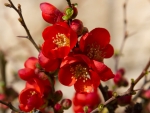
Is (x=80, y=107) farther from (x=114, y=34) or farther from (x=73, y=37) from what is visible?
(x=114, y=34)

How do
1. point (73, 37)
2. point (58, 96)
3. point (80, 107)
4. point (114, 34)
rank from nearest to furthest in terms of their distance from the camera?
point (73, 37), point (58, 96), point (80, 107), point (114, 34)

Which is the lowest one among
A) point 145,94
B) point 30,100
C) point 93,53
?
point 145,94

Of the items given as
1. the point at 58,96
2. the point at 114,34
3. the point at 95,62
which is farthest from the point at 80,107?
the point at 114,34

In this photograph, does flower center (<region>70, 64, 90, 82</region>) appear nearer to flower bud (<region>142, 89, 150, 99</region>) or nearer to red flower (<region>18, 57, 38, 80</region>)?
red flower (<region>18, 57, 38, 80</region>)

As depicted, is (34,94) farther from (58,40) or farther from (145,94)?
(145,94)

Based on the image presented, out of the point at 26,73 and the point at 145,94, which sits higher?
the point at 26,73

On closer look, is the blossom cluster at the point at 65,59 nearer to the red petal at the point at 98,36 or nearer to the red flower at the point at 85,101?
the red petal at the point at 98,36

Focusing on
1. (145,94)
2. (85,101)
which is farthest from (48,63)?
(145,94)
